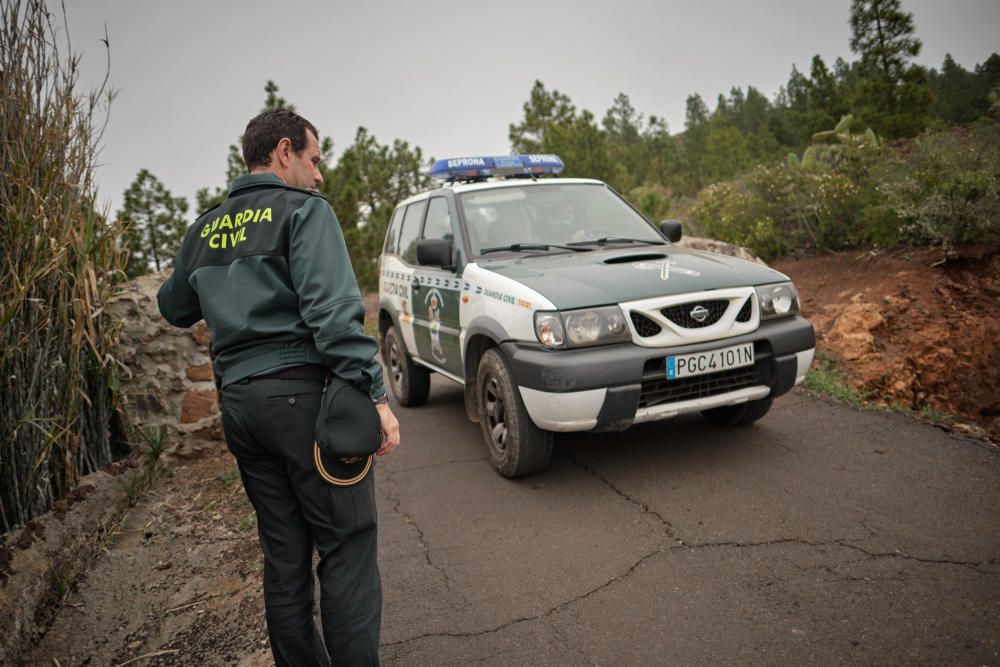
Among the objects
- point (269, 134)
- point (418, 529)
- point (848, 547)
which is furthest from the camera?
point (418, 529)

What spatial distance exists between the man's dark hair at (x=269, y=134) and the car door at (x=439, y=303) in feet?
8.00

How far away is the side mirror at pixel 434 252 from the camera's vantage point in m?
4.62

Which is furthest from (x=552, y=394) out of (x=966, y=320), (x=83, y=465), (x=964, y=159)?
(x=964, y=159)

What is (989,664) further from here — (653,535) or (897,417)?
(897,417)

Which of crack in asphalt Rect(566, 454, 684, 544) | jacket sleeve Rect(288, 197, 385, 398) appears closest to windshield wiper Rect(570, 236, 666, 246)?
crack in asphalt Rect(566, 454, 684, 544)

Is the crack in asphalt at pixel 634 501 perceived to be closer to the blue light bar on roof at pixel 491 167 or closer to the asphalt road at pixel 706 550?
the asphalt road at pixel 706 550

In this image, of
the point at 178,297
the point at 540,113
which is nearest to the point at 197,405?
the point at 178,297

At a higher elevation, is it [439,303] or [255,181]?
[255,181]

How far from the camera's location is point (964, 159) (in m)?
7.28

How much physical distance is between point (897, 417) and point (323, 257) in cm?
452

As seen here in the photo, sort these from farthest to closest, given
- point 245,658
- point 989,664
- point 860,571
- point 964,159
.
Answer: point 964,159 < point 860,571 < point 245,658 < point 989,664

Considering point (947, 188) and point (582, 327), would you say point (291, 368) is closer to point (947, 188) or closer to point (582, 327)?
point (582, 327)

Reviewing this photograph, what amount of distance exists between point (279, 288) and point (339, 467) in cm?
58

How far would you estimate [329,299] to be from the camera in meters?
2.05
